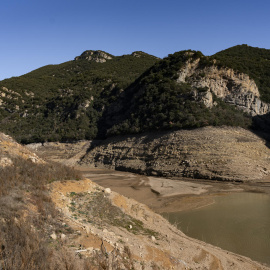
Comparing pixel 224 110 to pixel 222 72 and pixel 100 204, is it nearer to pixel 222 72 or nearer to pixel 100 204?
pixel 222 72

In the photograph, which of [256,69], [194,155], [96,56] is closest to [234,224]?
[194,155]

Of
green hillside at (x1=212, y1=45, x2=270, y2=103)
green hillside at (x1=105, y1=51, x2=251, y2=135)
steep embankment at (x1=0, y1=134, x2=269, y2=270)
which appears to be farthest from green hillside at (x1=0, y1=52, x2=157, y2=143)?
steep embankment at (x1=0, y1=134, x2=269, y2=270)

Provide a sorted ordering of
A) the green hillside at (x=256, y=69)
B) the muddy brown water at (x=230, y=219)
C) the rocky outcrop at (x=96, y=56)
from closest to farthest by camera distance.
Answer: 1. the muddy brown water at (x=230, y=219)
2. the green hillside at (x=256, y=69)
3. the rocky outcrop at (x=96, y=56)

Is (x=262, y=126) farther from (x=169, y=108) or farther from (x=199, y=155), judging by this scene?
(x=199, y=155)

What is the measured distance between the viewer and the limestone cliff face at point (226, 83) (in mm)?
32406

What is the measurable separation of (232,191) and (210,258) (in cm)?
1224

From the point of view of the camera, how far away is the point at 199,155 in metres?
23.3

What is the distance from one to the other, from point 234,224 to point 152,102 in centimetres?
2346

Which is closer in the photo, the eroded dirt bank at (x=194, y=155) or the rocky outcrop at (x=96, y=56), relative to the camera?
the eroded dirt bank at (x=194, y=155)

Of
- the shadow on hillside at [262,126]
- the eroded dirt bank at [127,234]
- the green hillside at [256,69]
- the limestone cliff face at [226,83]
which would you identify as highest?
the green hillside at [256,69]

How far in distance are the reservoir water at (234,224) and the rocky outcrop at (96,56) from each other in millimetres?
86125

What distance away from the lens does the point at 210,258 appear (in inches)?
271

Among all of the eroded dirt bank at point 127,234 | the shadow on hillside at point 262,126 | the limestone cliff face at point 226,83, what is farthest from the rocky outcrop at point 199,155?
the eroded dirt bank at point 127,234

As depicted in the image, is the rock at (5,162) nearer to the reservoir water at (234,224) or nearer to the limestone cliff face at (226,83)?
the reservoir water at (234,224)
